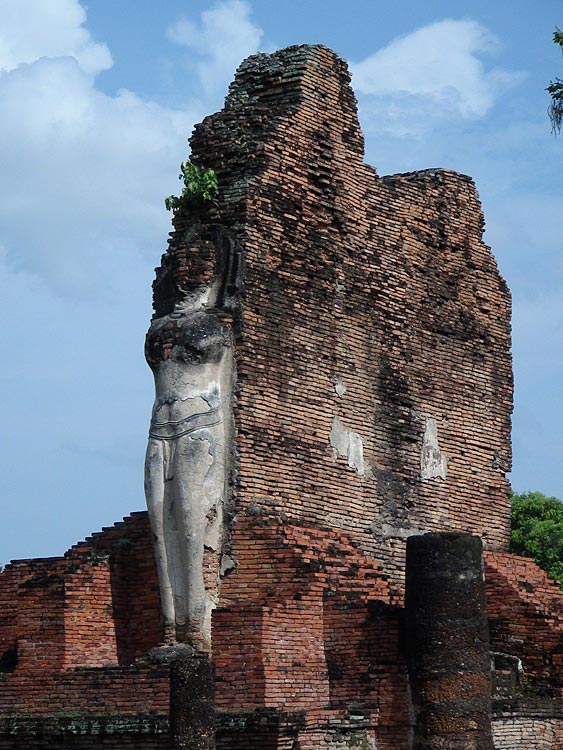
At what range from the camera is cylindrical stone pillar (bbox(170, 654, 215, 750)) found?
1343 centimetres

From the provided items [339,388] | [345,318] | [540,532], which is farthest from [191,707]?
[540,532]

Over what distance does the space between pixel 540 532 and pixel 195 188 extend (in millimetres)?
14848

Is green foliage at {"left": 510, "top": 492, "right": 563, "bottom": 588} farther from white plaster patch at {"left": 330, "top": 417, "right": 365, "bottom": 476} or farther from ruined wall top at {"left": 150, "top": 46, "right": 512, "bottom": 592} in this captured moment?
white plaster patch at {"left": 330, "top": 417, "right": 365, "bottom": 476}

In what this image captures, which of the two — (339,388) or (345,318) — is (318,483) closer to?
(339,388)

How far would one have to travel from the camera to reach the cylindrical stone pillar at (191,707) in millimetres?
13430

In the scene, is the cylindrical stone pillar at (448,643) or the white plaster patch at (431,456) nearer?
the cylindrical stone pillar at (448,643)

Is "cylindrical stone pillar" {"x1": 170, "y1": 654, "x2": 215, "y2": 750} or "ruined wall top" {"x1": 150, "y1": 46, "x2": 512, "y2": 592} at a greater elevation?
"ruined wall top" {"x1": 150, "y1": 46, "x2": 512, "y2": 592}

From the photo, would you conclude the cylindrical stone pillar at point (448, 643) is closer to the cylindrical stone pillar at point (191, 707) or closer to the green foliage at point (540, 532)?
the cylindrical stone pillar at point (191, 707)

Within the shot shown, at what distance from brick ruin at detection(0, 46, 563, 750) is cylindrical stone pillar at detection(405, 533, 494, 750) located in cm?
5

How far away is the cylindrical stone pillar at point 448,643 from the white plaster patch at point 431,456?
10.6 feet

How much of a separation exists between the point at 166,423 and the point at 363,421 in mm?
2598

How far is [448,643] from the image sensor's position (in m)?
14.7

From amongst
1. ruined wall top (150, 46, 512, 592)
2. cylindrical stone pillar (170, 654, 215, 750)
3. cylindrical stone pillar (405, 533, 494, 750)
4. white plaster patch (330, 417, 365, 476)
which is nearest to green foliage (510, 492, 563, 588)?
ruined wall top (150, 46, 512, 592)

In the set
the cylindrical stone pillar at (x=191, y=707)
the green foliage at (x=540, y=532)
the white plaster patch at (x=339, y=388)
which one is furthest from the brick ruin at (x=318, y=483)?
the green foliage at (x=540, y=532)
